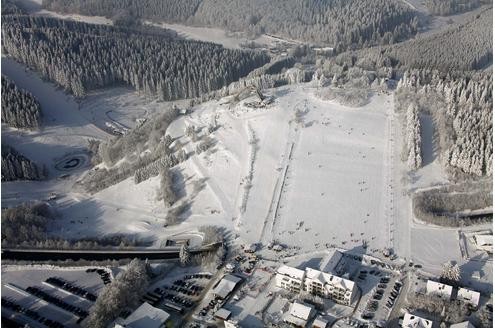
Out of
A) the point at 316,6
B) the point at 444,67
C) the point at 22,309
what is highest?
the point at 316,6

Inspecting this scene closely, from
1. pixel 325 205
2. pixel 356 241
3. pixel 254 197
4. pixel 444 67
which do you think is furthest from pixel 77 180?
pixel 444 67

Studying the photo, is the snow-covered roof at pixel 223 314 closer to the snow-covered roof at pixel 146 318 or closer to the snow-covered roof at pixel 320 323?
the snow-covered roof at pixel 146 318

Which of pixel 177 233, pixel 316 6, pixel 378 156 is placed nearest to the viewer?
pixel 177 233

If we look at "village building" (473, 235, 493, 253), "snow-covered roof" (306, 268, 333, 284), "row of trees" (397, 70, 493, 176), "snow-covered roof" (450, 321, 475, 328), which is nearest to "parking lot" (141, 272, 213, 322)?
"snow-covered roof" (306, 268, 333, 284)

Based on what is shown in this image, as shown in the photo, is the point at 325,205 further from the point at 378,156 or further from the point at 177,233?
the point at 177,233

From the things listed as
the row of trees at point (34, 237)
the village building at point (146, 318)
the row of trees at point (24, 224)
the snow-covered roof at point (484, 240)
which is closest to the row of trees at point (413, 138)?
the snow-covered roof at point (484, 240)

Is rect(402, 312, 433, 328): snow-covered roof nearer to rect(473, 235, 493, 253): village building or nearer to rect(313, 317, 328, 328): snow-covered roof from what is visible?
rect(313, 317, 328, 328): snow-covered roof
